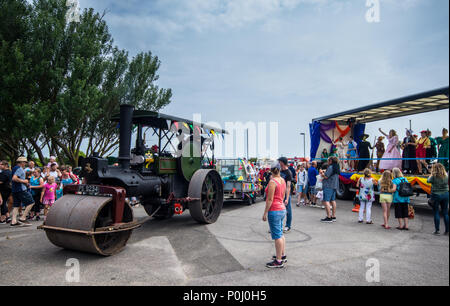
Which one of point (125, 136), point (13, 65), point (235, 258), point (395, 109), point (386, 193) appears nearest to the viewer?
point (235, 258)

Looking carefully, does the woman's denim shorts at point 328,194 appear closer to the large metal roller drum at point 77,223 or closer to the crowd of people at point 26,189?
the large metal roller drum at point 77,223

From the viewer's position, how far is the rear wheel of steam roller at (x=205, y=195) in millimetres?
6820

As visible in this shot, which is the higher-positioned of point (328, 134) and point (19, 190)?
point (328, 134)

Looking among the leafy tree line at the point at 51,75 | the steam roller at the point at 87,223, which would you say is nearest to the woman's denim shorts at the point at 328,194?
the steam roller at the point at 87,223

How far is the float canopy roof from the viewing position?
10.2m

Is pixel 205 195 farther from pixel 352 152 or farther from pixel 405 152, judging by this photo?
pixel 352 152

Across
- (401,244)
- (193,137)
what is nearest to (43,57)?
(193,137)

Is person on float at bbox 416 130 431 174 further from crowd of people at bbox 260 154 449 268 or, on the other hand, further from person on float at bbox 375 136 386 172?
crowd of people at bbox 260 154 449 268

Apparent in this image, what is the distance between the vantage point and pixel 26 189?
7.58 m

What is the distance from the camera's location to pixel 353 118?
13844mm

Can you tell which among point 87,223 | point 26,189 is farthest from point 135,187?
point 26,189

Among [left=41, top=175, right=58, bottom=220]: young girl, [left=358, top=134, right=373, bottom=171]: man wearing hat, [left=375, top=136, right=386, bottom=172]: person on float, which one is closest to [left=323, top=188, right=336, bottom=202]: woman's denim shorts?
[left=358, top=134, right=373, bottom=171]: man wearing hat

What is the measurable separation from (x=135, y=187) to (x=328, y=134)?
10.8 metres
